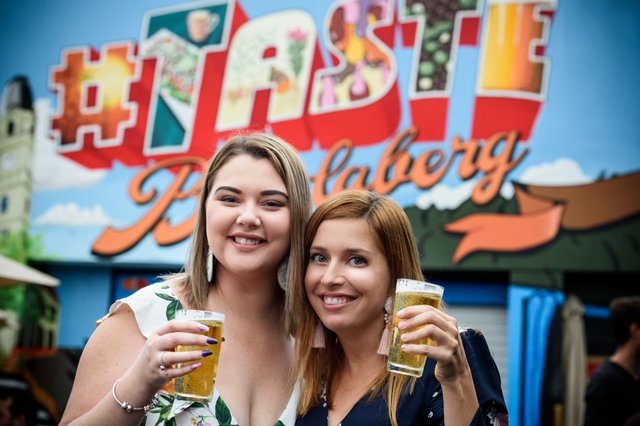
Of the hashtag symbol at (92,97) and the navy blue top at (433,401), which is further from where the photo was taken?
the hashtag symbol at (92,97)

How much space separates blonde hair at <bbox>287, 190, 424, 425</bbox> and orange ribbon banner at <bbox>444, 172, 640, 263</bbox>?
6005mm

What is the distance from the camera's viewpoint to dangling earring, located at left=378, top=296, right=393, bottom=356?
8.52ft

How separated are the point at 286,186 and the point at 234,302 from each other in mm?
488

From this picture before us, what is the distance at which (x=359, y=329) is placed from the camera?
2.67 metres

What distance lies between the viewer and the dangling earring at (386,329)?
2596 mm

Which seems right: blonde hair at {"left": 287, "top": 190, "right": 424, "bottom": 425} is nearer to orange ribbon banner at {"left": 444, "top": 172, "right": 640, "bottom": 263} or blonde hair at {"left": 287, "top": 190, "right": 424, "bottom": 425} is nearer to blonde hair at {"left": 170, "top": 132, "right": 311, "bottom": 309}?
blonde hair at {"left": 170, "top": 132, "right": 311, "bottom": 309}

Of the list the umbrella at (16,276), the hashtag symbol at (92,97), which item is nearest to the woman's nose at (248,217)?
the umbrella at (16,276)

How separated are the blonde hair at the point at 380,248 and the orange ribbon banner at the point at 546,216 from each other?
236 inches

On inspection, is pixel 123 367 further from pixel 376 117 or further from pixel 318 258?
pixel 376 117

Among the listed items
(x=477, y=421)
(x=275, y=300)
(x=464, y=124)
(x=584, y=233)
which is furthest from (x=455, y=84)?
(x=477, y=421)

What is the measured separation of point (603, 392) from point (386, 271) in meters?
3.28

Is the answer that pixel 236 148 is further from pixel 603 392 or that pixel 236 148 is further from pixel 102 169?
pixel 102 169

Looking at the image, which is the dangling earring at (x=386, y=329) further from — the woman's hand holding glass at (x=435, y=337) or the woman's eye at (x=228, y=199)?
the woman's eye at (x=228, y=199)

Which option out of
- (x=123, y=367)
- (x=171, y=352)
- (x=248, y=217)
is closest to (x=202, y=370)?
(x=171, y=352)
